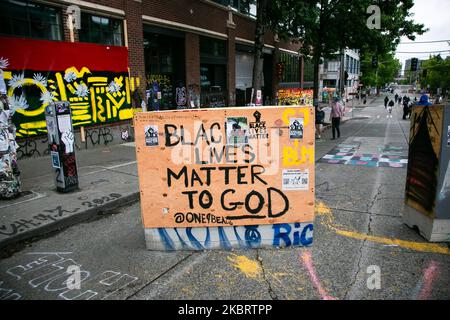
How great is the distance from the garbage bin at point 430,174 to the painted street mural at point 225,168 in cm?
172

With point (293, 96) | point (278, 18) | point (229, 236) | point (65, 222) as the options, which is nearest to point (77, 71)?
point (65, 222)

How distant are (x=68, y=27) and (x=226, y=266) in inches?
388

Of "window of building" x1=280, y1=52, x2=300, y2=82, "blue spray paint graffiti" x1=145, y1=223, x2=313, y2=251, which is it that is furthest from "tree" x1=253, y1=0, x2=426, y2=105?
"blue spray paint graffiti" x1=145, y1=223, x2=313, y2=251

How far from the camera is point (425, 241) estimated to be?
15.1 feet

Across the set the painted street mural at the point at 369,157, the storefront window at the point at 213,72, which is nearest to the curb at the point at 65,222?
the painted street mural at the point at 369,157

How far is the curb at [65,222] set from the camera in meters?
4.76

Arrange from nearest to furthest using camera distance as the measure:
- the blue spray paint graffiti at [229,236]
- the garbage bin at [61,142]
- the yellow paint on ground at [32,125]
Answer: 1. the blue spray paint graffiti at [229,236]
2. the garbage bin at [61,142]
3. the yellow paint on ground at [32,125]

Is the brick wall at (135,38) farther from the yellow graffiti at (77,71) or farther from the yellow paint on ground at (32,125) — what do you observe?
the yellow paint on ground at (32,125)

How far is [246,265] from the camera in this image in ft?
13.2

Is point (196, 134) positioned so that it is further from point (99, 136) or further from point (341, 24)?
point (341, 24)

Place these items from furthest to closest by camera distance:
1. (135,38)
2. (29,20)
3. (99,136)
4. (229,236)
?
1. (135,38)
2. (99,136)
3. (29,20)
4. (229,236)

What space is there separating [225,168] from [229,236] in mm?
929
